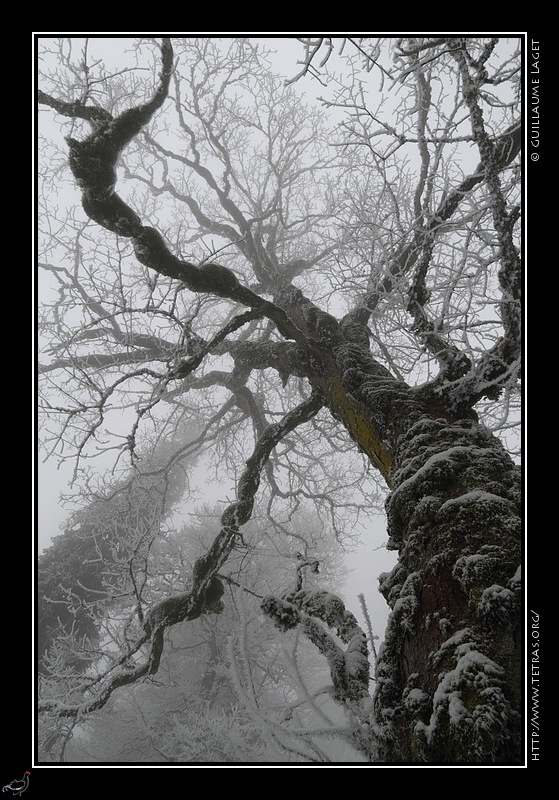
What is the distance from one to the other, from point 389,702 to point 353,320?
3.75 m

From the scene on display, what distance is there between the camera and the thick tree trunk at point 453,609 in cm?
151

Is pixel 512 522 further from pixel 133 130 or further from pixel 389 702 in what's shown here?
pixel 133 130

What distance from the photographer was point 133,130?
3445 millimetres
